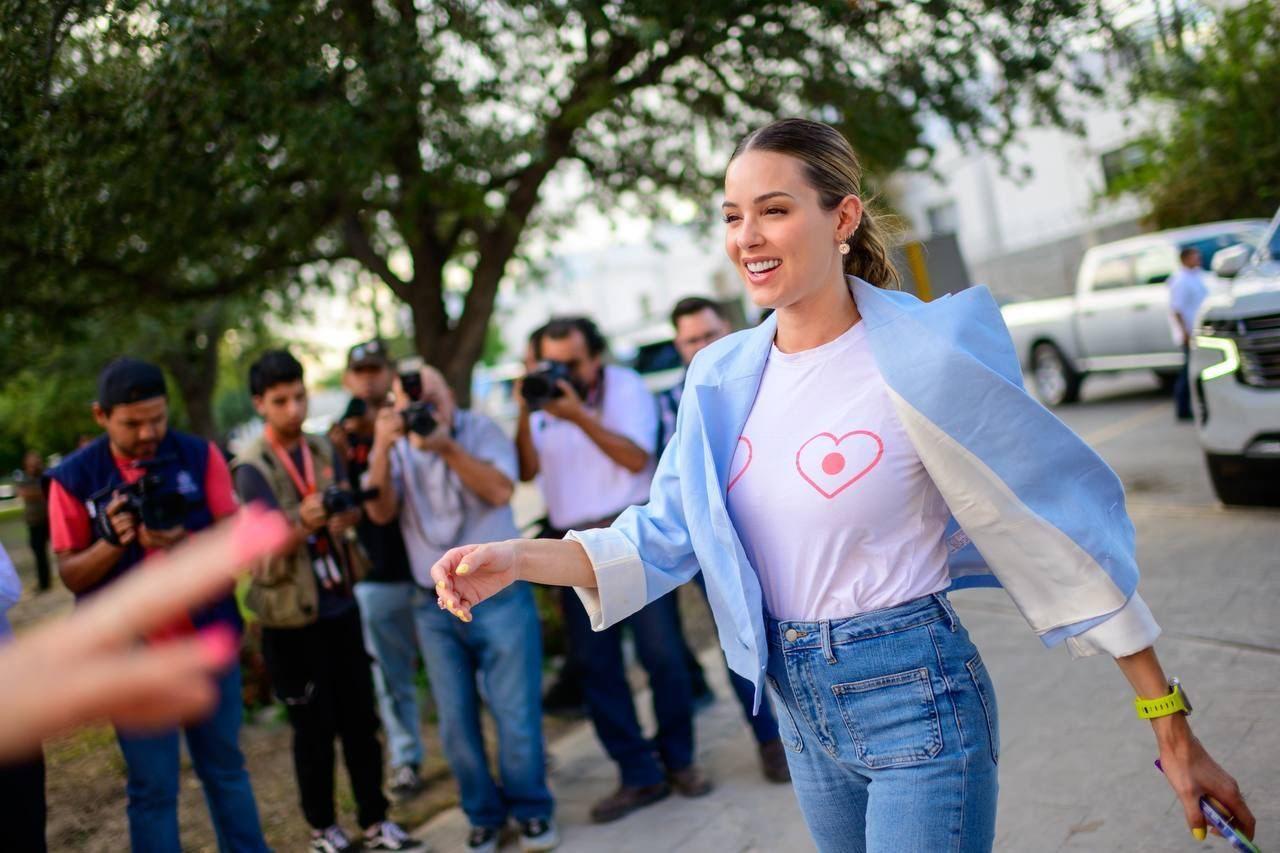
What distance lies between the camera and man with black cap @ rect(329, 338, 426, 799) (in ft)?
15.7

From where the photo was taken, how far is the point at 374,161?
18.5ft

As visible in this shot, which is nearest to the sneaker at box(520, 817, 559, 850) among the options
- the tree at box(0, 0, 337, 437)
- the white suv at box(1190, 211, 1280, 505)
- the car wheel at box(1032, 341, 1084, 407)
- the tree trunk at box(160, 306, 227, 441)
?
the tree at box(0, 0, 337, 437)

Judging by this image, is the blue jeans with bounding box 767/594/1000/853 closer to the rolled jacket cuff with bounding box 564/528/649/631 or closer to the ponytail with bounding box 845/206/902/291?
the rolled jacket cuff with bounding box 564/528/649/631

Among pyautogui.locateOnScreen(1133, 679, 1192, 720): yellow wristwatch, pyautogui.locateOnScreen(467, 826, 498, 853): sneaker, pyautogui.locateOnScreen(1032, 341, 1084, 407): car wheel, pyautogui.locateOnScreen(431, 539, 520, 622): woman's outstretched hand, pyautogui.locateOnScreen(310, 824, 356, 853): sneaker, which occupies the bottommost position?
pyautogui.locateOnScreen(1032, 341, 1084, 407): car wheel

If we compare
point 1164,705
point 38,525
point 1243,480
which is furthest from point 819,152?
point 38,525

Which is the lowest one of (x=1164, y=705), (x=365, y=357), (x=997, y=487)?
(x=1164, y=705)

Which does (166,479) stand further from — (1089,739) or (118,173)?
(1089,739)

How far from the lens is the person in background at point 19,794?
2.95 metres

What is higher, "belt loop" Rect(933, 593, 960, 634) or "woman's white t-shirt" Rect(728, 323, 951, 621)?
"woman's white t-shirt" Rect(728, 323, 951, 621)

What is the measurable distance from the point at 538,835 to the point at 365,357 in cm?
234

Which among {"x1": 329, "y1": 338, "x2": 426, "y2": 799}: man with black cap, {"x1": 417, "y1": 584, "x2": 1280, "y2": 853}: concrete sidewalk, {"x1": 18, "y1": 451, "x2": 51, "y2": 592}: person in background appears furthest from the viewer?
{"x1": 18, "y1": 451, "x2": 51, "y2": 592}: person in background

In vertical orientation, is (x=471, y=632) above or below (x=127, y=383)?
below

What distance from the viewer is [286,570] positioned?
410 centimetres

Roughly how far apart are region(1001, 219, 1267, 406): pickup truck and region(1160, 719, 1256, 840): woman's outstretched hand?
34.5 feet
